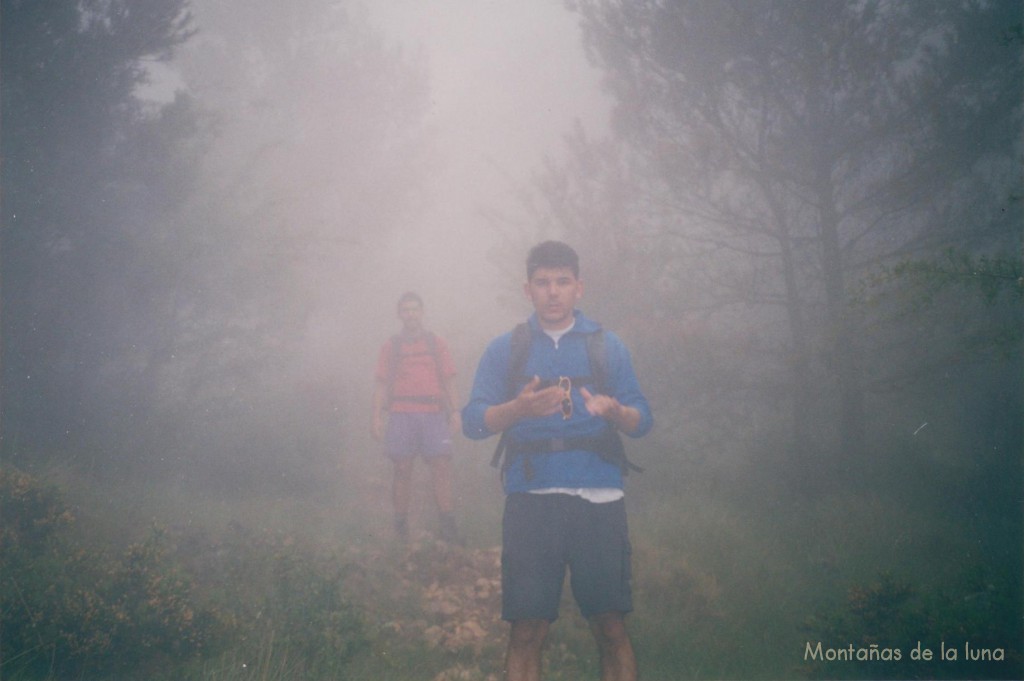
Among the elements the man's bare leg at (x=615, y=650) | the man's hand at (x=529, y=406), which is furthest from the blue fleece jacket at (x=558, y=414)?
the man's bare leg at (x=615, y=650)

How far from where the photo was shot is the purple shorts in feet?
17.6

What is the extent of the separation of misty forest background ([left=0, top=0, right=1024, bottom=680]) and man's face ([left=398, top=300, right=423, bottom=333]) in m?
2.15

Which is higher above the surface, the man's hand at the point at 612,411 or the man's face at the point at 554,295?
the man's face at the point at 554,295

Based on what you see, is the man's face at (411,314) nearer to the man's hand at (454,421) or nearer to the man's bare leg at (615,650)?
the man's hand at (454,421)

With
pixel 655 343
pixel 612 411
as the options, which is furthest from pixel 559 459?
pixel 655 343

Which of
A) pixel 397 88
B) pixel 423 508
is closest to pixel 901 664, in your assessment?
pixel 423 508

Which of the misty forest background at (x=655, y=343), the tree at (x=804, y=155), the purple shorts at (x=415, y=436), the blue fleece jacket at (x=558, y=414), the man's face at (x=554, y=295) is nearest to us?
the blue fleece jacket at (x=558, y=414)

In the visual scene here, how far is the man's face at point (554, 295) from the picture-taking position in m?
2.73

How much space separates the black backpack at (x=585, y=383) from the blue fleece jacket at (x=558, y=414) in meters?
0.02

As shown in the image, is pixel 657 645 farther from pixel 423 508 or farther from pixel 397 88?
pixel 397 88

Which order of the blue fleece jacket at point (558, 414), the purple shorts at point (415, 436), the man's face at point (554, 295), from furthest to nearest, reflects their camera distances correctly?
the purple shorts at point (415, 436)
the man's face at point (554, 295)
the blue fleece jacket at point (558, 414)

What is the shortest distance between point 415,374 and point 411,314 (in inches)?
24.2

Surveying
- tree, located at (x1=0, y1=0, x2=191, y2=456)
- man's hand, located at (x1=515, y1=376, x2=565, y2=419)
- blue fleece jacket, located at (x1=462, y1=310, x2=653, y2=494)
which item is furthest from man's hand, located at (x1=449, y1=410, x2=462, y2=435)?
tree, located at (x1=0, y1=0, x2=191, y2=456)

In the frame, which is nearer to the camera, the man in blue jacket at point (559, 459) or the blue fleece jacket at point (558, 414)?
the man in blue jacket at point (559, 459)
